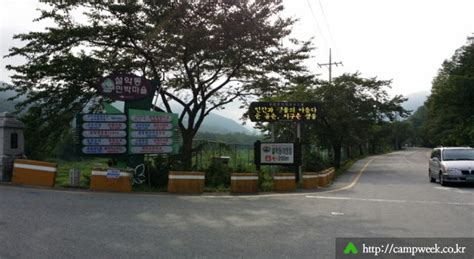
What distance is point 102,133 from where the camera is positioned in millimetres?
15562

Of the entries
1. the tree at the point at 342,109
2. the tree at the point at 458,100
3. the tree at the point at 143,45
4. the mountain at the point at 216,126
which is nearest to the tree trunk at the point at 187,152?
the tree at the point at 143,45

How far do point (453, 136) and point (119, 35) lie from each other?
49.9m

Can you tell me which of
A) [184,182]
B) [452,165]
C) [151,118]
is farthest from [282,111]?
[452,165]

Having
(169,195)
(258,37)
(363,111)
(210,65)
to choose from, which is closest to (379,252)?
(169,195)

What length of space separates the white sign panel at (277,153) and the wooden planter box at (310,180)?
106cm

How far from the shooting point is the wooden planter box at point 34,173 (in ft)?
46.6

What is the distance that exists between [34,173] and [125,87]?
403 cm

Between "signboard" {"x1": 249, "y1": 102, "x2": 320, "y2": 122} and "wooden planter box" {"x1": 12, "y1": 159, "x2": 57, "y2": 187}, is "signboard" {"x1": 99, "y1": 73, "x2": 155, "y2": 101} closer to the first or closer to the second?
"wooden planter box" {"x1": 12, "y1": 159, "x2": 57, "y2": 187}

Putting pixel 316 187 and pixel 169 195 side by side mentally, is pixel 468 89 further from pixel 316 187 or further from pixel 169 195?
pixel 169 195

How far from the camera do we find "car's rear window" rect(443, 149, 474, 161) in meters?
19.6

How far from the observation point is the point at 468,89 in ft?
201

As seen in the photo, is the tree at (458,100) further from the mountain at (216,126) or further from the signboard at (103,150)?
the signboard at (103,150)

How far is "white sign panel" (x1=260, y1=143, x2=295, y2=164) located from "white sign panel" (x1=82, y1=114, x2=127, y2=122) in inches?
250

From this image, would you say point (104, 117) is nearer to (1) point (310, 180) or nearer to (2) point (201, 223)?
(2) point (201, 223)
